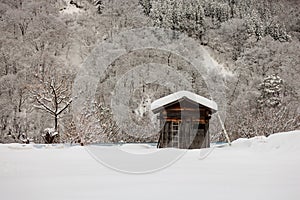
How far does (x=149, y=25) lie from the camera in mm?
39844

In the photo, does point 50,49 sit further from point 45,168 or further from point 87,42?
point 45,168

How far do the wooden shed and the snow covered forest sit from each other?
8538 millimetres

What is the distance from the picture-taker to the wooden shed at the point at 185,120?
10.7 m

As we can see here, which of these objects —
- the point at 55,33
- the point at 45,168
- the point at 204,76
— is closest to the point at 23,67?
the point at 55,33

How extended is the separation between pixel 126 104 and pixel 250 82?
12.9 m

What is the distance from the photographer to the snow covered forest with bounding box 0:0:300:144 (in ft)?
90.6

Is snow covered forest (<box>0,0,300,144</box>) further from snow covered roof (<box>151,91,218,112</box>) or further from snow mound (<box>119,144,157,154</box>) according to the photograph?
snow mound (<box>119,144,157,154</box>)

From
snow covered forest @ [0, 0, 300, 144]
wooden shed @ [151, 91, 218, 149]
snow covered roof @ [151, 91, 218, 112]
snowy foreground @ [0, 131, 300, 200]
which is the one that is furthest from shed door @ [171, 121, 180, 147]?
snow covered forest @ [0, 0, 300, 144]

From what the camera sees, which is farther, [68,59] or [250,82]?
[68,59]

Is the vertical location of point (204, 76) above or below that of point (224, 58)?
below

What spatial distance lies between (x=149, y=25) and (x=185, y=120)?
30573mm

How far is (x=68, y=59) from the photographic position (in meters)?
35.1

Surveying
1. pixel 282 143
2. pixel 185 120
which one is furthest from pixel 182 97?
pixel 282 143

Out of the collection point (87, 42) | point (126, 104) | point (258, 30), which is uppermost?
point (258, 30)
